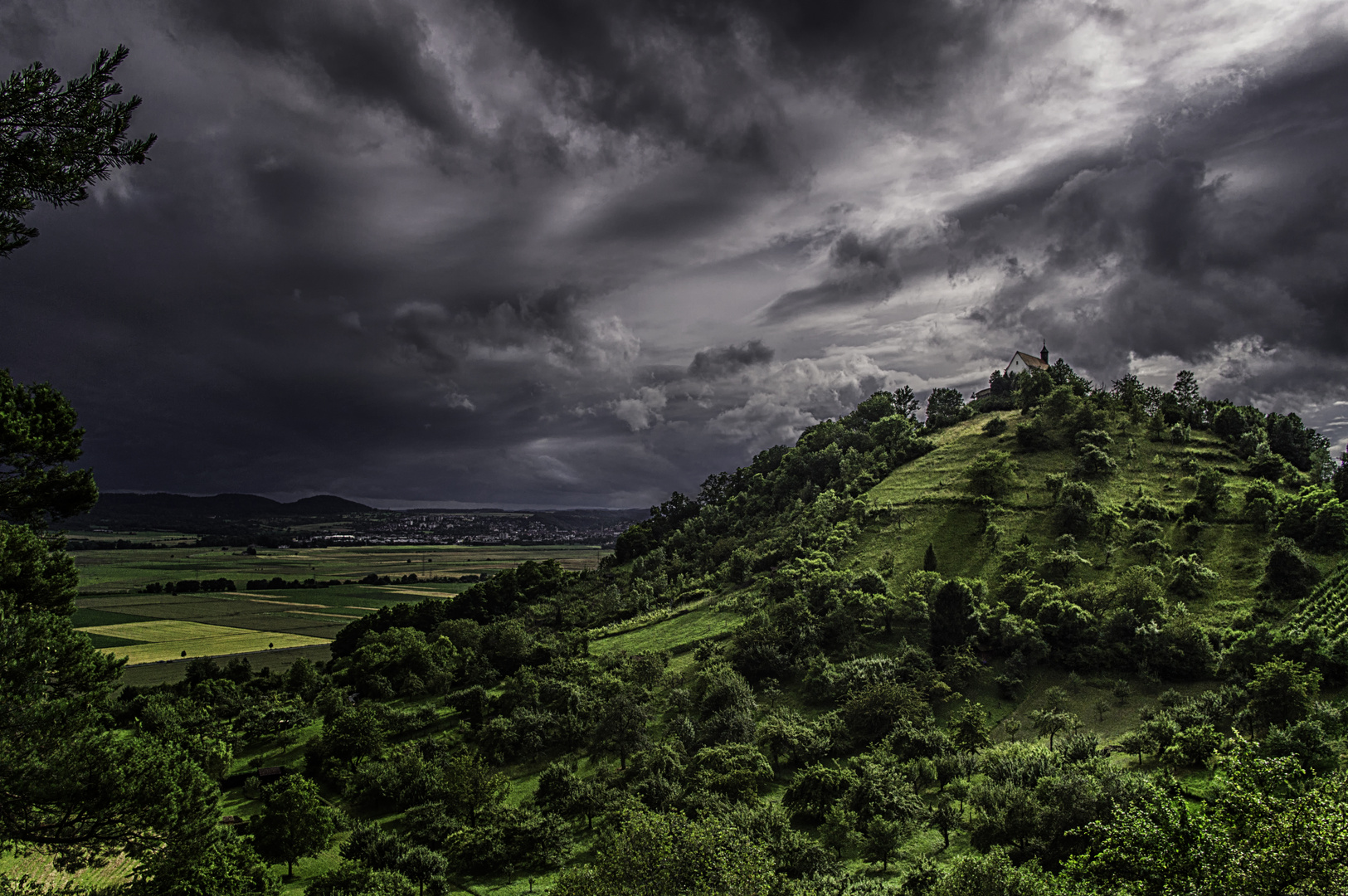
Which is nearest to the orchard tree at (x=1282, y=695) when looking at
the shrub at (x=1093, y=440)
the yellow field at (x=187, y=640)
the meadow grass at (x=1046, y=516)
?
the meadow grass at (x=1046, y=516)

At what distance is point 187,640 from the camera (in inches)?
3674

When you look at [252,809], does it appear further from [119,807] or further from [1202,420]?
[1202,420]

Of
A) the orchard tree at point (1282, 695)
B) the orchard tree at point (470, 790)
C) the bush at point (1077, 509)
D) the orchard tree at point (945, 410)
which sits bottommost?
the orchard tree at point (470, 790)

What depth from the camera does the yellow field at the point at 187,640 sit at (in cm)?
8481

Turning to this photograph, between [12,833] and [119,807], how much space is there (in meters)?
2.14

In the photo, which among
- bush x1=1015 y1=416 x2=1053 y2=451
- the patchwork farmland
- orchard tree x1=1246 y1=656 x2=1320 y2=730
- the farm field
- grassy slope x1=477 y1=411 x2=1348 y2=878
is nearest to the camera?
orchard tree x1=1246 y1=656 x2=1320 y2=730

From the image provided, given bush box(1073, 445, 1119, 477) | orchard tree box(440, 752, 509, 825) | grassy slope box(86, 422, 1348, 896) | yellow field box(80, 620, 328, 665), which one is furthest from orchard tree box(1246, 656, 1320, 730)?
yellow field box(80, 620, 328, 665)

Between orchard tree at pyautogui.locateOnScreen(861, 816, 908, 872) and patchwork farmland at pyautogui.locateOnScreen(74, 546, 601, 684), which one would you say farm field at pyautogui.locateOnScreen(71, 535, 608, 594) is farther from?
orchard tree at pyautogui.locateOnScreen(861, 816, 908, 872)

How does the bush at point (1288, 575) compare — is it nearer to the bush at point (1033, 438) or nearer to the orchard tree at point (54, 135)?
the bush at point (1033, 438)

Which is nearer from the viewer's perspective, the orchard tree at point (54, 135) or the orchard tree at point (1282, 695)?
the orchard tree at point (54, 135)

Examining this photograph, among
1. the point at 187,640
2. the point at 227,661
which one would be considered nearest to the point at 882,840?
the point at 227,661

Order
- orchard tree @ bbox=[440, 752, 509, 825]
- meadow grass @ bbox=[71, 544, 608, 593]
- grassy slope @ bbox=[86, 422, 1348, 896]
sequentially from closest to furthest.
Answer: orchard tree @ bbox=[440, 752, 509, 825] → grassy slope @ bbox=[86, 422, 1348, 896] → meadow grass @ bbox=[71, 544, 608, 593]

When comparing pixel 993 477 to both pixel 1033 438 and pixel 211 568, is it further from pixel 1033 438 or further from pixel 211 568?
pixel 211 568

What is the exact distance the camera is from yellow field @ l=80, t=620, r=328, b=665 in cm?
8481
